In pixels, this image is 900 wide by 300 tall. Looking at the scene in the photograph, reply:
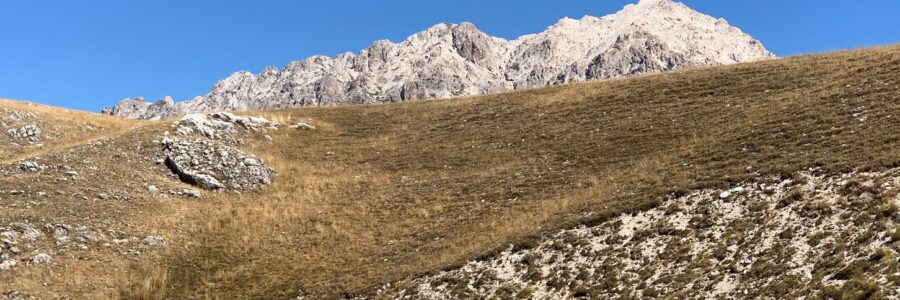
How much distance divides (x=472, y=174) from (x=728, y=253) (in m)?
20.0

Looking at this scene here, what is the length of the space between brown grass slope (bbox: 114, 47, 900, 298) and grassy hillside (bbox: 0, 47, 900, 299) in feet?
0.41

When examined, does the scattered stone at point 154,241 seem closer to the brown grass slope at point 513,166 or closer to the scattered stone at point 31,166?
the brown grass slope at point 513,166

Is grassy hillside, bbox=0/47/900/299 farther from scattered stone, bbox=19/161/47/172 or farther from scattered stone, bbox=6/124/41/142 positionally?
scattered stone, bbox=6/124/41/142

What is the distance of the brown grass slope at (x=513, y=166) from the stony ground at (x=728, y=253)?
5.01ft

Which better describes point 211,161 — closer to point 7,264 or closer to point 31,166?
point 31,166

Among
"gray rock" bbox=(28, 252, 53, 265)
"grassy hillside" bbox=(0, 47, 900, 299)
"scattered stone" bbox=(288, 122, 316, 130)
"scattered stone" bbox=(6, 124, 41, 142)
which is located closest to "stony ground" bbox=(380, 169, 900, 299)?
"grassy hillside" bbox=(0, 47, 900, 299)

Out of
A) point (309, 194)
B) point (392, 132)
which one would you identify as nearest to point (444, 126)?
point (392, 132)

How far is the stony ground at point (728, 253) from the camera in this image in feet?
62.8

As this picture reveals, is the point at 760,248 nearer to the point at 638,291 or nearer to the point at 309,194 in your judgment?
the point at 638,291

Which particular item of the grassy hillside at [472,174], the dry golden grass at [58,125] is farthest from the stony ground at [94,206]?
the dry golden grass at [58,125]

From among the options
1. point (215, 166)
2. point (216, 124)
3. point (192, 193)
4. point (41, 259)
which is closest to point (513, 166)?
point (215, 166)

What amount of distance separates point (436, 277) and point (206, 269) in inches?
480

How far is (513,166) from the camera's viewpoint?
1592 inches

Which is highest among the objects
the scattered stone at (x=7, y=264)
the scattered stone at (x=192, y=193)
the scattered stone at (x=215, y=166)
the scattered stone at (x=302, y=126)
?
the scattered stone at (x=302, y=126)
